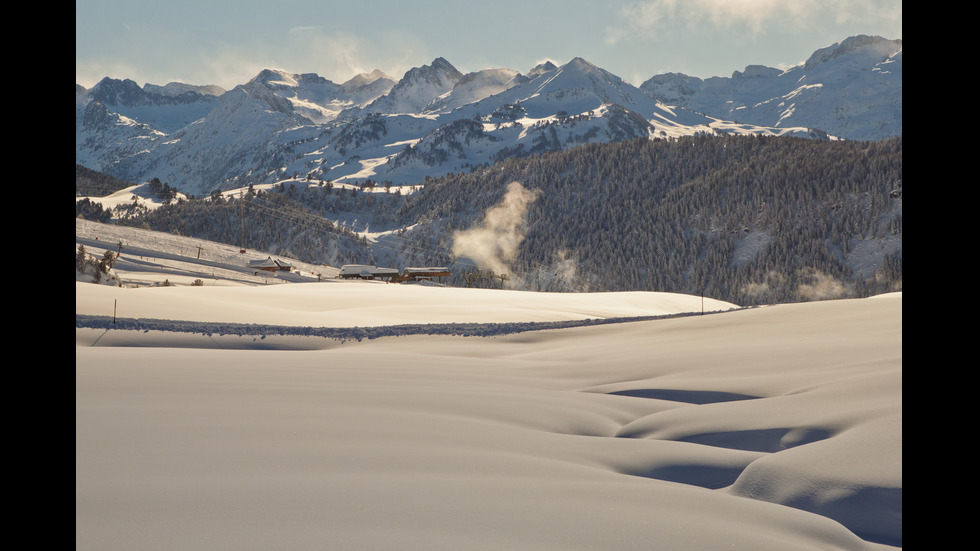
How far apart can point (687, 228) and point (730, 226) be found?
11.2m

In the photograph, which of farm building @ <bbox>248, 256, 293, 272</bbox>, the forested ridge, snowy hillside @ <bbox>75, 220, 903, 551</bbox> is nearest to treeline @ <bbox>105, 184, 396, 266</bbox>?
the forested ridge

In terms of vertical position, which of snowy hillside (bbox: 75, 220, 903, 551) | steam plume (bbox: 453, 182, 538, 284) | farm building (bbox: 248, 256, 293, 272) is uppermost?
steam plume (bbox: 453, 182, 538, 284)

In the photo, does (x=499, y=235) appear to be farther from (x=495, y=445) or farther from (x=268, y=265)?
(x=495, y=445)

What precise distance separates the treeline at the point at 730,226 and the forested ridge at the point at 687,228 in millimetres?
351

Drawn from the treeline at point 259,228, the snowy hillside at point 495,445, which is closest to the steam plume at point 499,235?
the treeline at point 259,228

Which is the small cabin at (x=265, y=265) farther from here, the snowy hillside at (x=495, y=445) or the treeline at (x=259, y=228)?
the treeline at (x=259, y=228)

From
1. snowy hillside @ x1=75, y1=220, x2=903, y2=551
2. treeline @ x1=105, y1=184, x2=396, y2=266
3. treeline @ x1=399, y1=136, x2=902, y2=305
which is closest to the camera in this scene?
snowy hillside @ x1=75, y1=220, x2=903, y2=551

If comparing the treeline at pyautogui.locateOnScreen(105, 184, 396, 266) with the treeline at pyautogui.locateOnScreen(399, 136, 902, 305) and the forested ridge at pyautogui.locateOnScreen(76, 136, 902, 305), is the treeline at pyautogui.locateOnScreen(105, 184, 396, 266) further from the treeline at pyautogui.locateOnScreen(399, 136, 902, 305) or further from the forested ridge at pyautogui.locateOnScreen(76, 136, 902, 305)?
the treeline at pyautogui.locateOnScreen(399, 136, 902, 305)

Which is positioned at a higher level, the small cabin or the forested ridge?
the forested ridge

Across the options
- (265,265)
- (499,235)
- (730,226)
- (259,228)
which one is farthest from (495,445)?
(259,228)

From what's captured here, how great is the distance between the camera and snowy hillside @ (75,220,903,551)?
342cm

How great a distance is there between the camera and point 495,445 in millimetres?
5270

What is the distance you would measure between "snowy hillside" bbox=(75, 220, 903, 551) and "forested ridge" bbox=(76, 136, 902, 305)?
12584cm

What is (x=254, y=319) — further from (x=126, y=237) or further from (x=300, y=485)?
(x=126, y=237)
